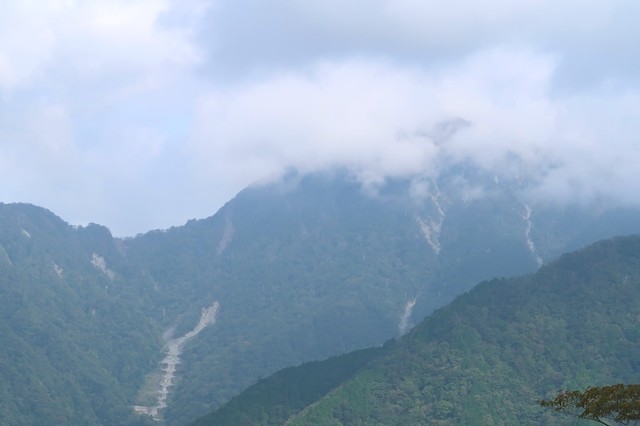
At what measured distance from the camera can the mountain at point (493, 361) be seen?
147500mm

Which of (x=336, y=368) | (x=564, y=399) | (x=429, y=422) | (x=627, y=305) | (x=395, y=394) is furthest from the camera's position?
(x=336, y=368)

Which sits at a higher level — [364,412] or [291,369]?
[291,369]

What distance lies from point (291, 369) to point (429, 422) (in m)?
45.7

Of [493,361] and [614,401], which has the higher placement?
[493,361]

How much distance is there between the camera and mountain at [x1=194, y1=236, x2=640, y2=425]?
147500 mm

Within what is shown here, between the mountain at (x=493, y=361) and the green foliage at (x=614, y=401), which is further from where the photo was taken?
the mountain at (x=493, y=361)

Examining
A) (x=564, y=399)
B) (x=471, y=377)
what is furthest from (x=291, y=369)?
(x=564, y=399)

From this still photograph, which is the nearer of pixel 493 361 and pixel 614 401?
pixel 614 401

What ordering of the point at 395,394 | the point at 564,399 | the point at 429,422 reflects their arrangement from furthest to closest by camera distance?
the point at 395,394 < the point at 429,422 < the point at 564,399

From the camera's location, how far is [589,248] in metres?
188

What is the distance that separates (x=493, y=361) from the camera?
156 meters

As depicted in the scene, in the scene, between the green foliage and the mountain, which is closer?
the green foliage

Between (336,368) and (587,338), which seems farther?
(336,368)

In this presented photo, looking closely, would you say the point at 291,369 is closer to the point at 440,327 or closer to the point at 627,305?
the point at 440,327
